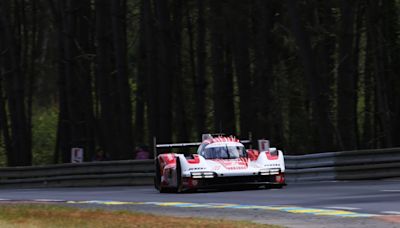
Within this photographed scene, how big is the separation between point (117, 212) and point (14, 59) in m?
26.0

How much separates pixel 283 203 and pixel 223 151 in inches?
209

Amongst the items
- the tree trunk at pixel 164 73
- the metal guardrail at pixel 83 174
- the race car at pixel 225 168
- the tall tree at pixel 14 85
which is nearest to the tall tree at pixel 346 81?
the metal guardrail at pixel 83 174

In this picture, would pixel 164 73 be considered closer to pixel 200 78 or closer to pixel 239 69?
pixel 239 69

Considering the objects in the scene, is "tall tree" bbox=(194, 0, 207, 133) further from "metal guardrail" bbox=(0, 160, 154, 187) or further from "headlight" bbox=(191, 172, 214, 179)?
"headlight" bbox=(191, 172, 214, 179)

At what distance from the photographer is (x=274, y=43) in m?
43.9

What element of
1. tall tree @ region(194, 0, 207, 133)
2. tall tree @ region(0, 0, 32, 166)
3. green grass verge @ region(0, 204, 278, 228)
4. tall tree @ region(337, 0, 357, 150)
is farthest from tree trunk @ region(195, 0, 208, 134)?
green grass verge @ region(0, 204, 278, 228)

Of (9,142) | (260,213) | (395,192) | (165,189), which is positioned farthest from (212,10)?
(260,213)

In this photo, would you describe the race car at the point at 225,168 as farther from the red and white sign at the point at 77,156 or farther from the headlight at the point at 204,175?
the red and white sign at the point at 77,156

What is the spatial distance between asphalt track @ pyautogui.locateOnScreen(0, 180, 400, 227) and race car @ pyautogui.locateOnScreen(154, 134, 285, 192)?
0.78 ft

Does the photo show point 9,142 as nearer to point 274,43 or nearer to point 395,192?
point 274,43

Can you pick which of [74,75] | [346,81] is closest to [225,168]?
[346,81]

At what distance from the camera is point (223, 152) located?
2309 centimetres

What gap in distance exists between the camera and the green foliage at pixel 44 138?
63.4 meters

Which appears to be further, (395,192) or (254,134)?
(254,134)
